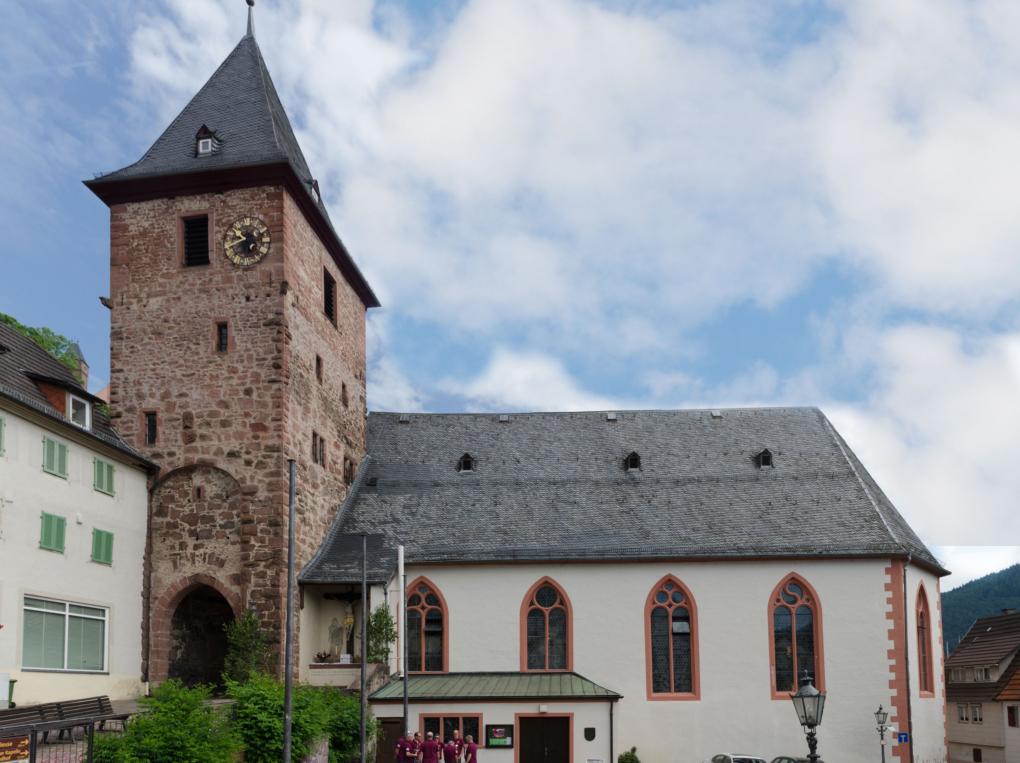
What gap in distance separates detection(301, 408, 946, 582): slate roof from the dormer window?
23.8 ft

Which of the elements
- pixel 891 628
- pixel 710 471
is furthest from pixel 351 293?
pixel 891 628

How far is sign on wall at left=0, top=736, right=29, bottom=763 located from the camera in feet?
56.9

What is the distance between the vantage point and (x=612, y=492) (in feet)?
127

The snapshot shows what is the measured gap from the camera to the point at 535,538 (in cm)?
3669

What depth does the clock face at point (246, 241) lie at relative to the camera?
33750mm

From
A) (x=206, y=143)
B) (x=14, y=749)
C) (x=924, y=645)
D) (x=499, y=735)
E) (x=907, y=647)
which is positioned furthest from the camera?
(x=924, y=645)

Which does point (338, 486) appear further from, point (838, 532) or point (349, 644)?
point (838, 532)

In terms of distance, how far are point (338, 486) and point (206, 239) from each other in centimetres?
846

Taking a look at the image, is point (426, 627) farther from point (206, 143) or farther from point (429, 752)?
point (206, 143)

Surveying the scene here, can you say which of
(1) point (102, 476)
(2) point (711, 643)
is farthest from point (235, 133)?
(2) point (711, 643)

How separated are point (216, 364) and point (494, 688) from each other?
11552 millimetres

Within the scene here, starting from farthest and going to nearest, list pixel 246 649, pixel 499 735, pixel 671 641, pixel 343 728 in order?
pixel 671 641, pixel 499 735, pixel 246 649, pixel 343 728

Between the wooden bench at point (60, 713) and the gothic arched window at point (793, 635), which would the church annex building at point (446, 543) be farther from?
the wooden bench at point (60, 713)

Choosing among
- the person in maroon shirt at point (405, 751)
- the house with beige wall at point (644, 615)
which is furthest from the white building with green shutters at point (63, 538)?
the person in maroon shirt at point (405, 751)
